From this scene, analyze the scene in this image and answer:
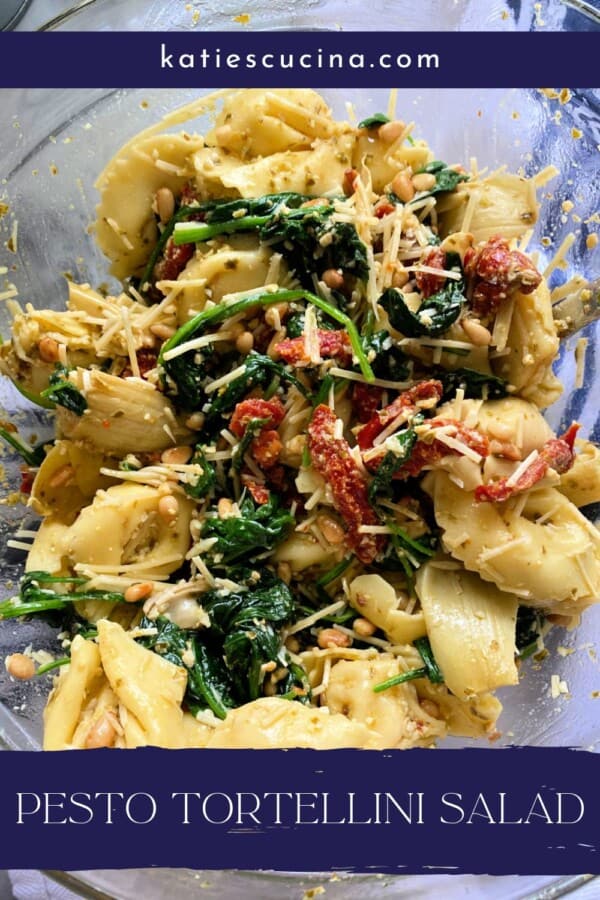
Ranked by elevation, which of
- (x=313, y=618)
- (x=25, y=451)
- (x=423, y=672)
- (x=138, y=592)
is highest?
(x=25, y=451)

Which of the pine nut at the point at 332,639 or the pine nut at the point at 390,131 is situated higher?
the pine nut at the point at 390,131

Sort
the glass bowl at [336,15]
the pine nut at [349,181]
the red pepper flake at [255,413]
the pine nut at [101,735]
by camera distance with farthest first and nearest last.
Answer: the glass bowl at [336,15], the pine nut at [349,181], the red pepper flake at [255,413], the pine nut at [101,735]

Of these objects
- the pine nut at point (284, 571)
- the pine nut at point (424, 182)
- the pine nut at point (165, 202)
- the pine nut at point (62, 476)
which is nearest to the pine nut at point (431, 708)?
the pine nut at point (284, 571)

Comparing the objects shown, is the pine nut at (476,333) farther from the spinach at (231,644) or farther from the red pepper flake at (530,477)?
the spinach at (231,644)

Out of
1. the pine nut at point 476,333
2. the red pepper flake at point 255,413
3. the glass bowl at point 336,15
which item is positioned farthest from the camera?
the glass bowl at point 336,15

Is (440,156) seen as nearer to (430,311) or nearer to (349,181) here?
(349,181)

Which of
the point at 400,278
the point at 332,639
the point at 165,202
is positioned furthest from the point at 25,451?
the point at 400,278

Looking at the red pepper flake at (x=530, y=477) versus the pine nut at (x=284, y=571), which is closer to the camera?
the red pepper flake at (x=530, y=477)
